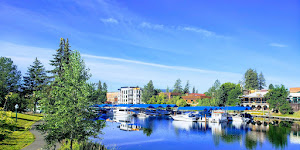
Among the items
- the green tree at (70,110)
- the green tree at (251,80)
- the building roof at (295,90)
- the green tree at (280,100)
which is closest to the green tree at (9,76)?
the green tree at (70,110)

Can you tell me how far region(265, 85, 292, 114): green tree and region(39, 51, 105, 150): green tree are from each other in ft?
306

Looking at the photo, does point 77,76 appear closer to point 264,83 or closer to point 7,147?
point 7,147

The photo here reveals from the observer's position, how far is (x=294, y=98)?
375 ft

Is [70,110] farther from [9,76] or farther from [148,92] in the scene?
[148,92]

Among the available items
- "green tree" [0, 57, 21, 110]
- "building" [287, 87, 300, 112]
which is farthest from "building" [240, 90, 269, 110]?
"green tree" [0, 57, 21, 110]

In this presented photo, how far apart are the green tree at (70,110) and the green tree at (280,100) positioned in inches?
3673

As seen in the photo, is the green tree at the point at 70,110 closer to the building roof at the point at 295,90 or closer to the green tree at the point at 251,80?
the building roof at the point at 295,90

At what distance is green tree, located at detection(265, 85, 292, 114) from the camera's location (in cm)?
9708

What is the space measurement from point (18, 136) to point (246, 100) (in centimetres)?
11574

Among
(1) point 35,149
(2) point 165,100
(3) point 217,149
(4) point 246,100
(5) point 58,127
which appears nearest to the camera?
(5) point 58,127

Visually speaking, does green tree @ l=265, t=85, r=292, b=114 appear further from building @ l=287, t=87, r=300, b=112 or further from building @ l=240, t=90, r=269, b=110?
building @ l=240, t=90, r=269, b=110

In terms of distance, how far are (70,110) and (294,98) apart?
386ft

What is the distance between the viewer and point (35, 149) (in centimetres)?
2778

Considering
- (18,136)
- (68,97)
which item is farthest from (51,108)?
(18,136)
